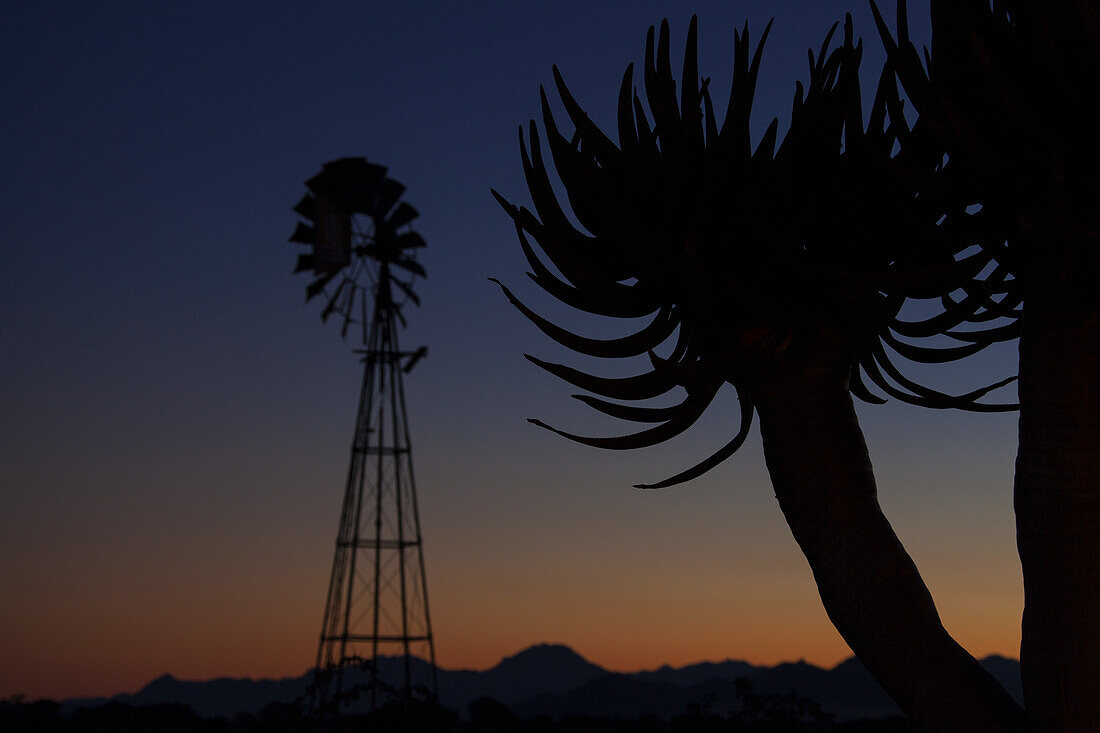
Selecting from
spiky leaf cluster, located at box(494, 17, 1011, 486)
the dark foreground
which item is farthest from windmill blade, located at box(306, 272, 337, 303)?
spiky leaf cluster, located at box(494, 17, 1011, 486)

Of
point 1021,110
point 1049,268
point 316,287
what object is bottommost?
point 1049,268

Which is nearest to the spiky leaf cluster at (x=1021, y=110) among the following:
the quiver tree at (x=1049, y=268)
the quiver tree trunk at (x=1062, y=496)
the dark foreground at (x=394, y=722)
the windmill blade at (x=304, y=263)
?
the quiver tree at (x=1049, y=268)

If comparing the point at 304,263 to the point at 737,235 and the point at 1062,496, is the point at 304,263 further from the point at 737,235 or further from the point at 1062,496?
the point at 1062,496

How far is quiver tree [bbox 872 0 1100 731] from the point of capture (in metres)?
4.55

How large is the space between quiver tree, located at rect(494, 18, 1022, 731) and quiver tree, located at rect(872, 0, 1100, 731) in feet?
0.96

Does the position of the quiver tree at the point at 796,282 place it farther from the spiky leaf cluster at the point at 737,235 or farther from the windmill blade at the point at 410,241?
the windmill blade at the point at 410,241

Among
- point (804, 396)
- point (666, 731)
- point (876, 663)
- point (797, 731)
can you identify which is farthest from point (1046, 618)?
point (666, 731)

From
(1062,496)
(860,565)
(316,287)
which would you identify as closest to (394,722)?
(316,287)

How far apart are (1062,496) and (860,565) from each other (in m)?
0.89

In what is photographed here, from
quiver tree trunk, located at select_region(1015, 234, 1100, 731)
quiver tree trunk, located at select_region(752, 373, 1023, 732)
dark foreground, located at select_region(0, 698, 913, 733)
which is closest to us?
quiver tree trunk, located at select_region(1015, 234, 1100, 731)

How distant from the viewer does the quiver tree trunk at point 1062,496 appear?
14.9ft

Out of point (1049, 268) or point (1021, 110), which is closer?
point (1021, 110)

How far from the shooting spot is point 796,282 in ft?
17.6

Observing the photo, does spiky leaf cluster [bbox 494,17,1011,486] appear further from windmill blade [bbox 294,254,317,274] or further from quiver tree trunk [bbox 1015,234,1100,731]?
windmill blade [bbox 294,254,317,274]
